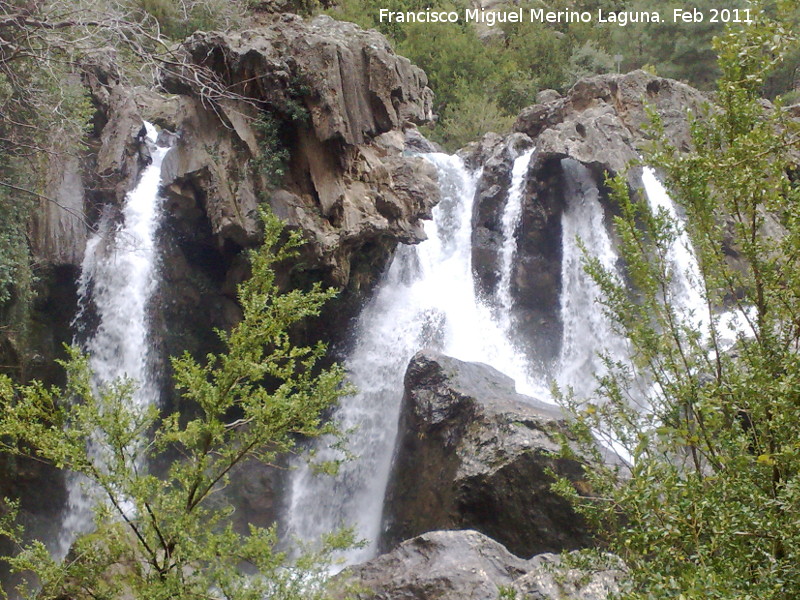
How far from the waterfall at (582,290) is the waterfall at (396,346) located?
1.10 m

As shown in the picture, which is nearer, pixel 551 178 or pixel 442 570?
pixel 442 570

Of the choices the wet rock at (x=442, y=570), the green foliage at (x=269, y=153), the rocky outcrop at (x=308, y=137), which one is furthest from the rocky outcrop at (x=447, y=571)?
the green foliage at (x=269, y=153)

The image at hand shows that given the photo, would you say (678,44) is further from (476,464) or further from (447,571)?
(447,571)

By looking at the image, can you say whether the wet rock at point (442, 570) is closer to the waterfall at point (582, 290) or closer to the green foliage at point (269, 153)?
the green foliage at point (269, 153)

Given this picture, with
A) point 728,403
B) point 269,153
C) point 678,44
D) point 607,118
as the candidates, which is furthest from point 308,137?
point 678,44

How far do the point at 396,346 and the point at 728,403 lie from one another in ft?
36.0

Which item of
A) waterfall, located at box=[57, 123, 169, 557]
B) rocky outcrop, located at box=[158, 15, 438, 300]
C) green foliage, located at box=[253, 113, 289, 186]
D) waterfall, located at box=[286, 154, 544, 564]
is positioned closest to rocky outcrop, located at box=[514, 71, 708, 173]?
waterfall, located at box=[286, 154, 544, 564]

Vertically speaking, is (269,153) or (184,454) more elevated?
(269,153)

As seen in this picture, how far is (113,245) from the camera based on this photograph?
12477 millimetres

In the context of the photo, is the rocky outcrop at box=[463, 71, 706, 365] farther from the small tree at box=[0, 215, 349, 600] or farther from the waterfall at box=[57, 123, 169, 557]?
the small tree at box=[0, 215, 349, 600]

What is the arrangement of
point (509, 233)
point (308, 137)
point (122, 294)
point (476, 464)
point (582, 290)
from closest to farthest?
point (476, 464) → point (308, 137) → point (122, 294) → point (582, 290) → point (509, 233)

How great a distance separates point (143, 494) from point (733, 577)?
120 inches

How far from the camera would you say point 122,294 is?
1233cm

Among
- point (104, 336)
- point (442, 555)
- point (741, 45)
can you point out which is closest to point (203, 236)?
point (104, 336)
